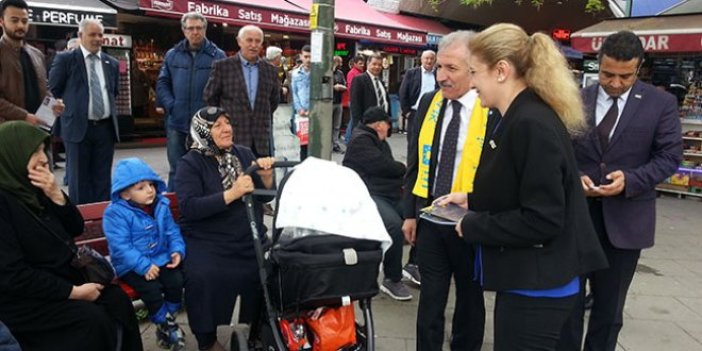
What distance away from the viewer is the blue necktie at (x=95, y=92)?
18.3 ft

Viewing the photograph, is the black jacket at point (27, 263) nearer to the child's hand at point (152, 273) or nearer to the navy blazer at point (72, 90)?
the child's hand at point (152, 273)

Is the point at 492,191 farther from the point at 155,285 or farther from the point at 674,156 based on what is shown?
the point at 155,285

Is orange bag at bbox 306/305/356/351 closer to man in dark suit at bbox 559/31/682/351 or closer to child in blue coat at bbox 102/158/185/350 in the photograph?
child in blue coat at bbox 102/158/185/350

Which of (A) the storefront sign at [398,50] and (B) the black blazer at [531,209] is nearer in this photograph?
(B) the black blazer at [531,209]

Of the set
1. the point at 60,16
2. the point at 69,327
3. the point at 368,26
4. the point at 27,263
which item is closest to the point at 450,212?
the point at 69,327

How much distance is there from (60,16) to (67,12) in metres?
0.13

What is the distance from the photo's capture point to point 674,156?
3.02m

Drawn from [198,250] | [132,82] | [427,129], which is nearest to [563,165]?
[427,129]

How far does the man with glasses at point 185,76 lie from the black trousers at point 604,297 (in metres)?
4.05

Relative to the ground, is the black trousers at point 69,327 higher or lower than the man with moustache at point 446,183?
lower

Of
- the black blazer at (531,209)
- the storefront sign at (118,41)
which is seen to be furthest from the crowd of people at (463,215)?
the storefront sign at (118,41)

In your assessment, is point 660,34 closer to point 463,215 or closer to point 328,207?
point 463,215

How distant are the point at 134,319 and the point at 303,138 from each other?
4713mm

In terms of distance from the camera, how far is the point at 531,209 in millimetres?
2047
